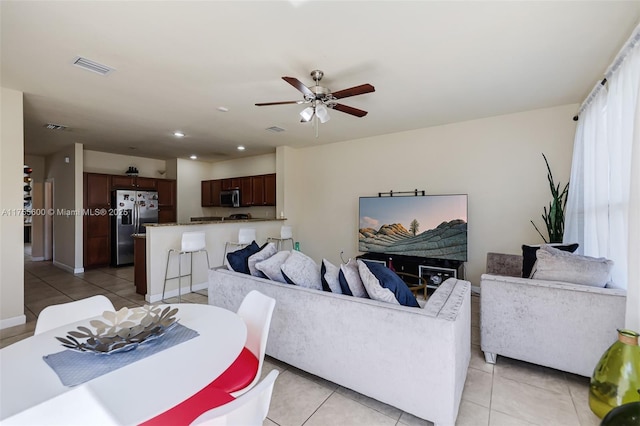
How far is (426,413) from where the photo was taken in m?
1.61

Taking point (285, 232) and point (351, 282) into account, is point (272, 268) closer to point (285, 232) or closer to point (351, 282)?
point (351, 282)

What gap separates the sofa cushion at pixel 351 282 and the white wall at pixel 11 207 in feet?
12.7

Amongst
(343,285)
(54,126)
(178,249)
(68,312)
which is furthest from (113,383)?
(54,126)

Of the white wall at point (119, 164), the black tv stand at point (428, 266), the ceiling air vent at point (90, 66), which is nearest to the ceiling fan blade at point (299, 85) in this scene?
the ceiling air vent at point (90, 66)

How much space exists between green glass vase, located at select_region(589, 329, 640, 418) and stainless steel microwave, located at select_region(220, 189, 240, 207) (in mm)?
6499

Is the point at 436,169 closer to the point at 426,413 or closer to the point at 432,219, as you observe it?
the point at 432,219

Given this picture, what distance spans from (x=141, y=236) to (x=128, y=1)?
3.31 meters

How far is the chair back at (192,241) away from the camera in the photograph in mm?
3865

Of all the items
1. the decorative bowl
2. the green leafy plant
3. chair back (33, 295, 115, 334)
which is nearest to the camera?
the decorative bowl

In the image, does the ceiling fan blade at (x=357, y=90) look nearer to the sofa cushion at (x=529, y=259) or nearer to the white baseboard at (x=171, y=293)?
the sofa cushion at (x=529, y=259)

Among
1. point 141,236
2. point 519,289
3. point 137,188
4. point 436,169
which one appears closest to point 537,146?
point 436,169

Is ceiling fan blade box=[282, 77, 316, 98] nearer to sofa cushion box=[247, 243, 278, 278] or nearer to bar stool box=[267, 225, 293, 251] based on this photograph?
sofa cushion box=[247, 243, 278, 278]

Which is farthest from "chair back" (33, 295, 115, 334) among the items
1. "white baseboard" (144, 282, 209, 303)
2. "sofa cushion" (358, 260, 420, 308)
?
"white baseboard" (144, 282, 209, 303)

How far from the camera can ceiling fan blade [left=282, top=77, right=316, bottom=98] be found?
2.28 metres
